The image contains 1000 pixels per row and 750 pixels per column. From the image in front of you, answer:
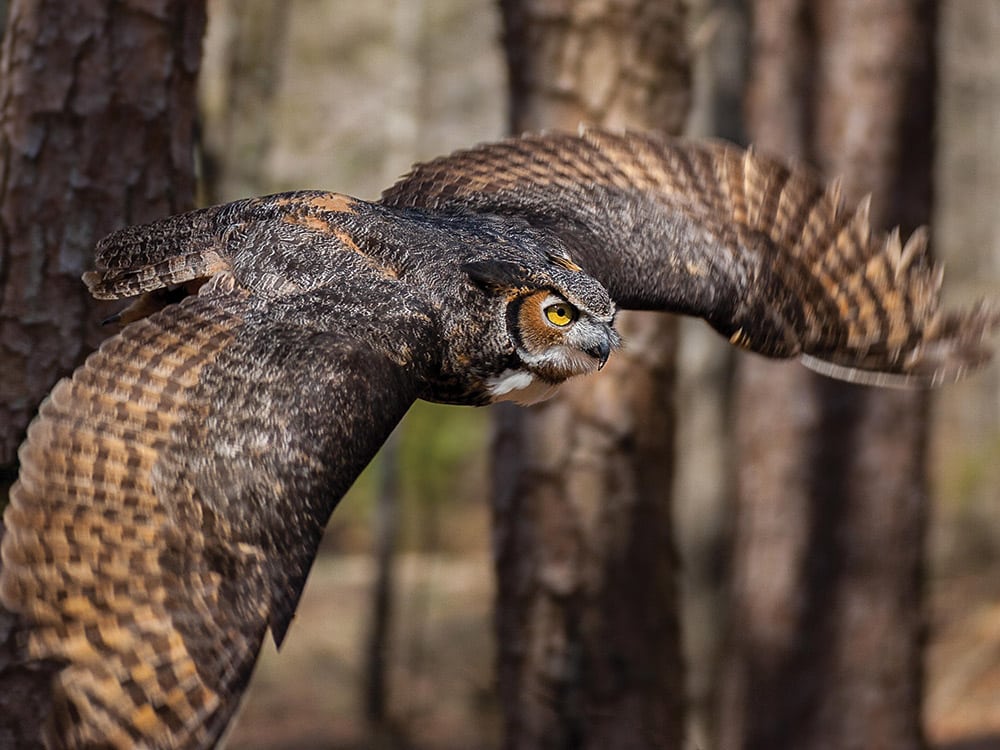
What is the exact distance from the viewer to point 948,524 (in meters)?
14.2

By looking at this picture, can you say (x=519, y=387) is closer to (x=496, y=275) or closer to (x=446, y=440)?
(x=496, y=275)

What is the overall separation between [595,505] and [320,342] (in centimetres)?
248

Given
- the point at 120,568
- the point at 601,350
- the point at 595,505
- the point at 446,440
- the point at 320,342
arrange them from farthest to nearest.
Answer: the point at 446,440, the point at 595,505, the point at 601,350, the point at 320,342, the point at 120,568

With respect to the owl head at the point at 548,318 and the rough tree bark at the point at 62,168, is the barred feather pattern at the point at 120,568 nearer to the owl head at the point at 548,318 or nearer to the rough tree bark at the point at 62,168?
the rough tree bark at the point at 62,168

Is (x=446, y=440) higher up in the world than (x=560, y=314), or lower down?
lower down

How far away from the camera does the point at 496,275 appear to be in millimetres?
4086

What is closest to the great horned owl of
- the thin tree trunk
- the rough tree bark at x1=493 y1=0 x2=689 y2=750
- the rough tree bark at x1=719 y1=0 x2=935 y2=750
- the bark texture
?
the bark texture

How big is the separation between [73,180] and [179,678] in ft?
Result: 6.69

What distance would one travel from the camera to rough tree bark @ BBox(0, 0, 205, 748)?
4.30 metres

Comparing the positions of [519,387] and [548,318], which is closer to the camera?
[548,318]

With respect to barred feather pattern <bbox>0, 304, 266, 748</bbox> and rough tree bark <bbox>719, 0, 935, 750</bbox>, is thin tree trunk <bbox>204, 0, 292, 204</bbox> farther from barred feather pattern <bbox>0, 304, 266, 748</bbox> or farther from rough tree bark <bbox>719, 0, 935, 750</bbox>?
barred feather pattern <bbox>0, 304, 266, 748</bbox>

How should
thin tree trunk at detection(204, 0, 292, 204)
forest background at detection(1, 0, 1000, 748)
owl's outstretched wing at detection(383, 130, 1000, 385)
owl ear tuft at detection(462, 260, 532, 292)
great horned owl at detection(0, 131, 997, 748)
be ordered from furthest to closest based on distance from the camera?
forest background at detection(1, 0, 1000, 748) → thin tree trunk at detection(204, 0, 292, 204) → owl's outstretched wing at detection(383, 130, 1000, 385) → owl ear tuft at detection(462, 260, 532, 292) → great horned owl at detection(0, 131, 997, 748)

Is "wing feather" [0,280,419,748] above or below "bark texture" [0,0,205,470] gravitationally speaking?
below

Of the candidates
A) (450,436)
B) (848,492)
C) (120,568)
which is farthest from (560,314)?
(450,436)
